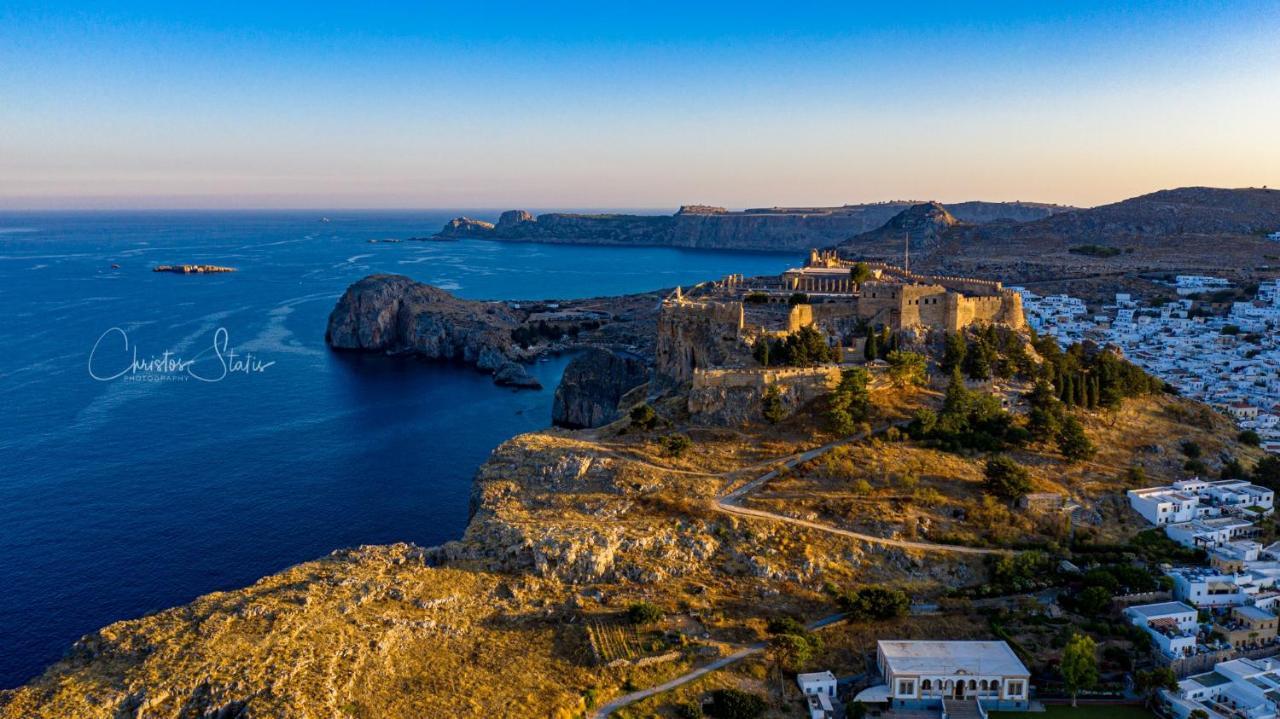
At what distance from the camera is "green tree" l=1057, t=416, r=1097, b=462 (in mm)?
48781

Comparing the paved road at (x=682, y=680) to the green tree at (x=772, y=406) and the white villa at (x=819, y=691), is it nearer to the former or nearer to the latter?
the white villa at (x=819, y=691)

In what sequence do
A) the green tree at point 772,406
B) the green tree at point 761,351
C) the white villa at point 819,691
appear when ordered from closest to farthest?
the white villa at point 819,691
the green tree at point 772,406
the green tree at point 761,351

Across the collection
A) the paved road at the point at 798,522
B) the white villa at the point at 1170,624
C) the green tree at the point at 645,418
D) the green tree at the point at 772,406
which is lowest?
the white villa at the point at 1170,624

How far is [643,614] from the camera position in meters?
35.6

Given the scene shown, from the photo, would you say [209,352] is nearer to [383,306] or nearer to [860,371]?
[383,306]

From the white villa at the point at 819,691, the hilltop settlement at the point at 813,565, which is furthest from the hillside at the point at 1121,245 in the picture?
the white villa at the point at 819,691

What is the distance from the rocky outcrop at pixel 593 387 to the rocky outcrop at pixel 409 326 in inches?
1200

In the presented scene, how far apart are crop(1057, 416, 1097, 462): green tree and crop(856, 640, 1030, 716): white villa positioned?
64.9ft

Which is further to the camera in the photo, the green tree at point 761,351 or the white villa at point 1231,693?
the green tree at point 761,351

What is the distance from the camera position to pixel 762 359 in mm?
55031

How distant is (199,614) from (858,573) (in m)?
30.1
